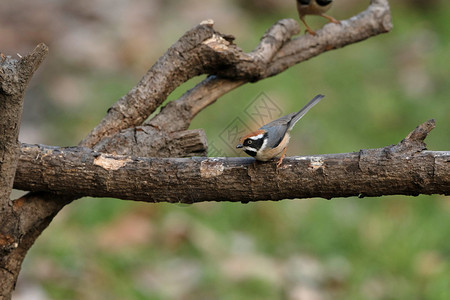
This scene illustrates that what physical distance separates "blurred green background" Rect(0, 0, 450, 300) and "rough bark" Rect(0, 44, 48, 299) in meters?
2.06

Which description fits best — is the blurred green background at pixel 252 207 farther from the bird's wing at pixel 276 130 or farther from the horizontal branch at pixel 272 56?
the bird's wing at pixel 276 130

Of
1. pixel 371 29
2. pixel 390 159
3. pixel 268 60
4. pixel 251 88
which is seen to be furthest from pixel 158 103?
pixel 251 88

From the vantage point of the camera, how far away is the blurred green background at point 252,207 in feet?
17.8

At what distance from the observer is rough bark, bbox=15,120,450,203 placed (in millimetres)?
2637

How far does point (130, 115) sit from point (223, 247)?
108 inches

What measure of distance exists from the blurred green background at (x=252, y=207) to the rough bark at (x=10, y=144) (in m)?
2.06

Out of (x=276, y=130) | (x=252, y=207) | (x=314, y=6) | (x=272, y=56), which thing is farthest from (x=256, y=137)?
(x=252, y=207)

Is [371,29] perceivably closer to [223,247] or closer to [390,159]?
[390,159]

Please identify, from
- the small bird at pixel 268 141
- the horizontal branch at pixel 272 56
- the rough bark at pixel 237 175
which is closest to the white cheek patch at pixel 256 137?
the small bird at pixel 268 141

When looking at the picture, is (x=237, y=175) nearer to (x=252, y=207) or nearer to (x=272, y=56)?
(x=272, y=56)

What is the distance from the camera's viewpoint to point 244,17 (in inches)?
388

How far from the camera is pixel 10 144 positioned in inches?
104

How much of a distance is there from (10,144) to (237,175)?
3.15 ft

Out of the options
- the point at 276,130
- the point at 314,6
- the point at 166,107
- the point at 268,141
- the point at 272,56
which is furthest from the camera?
the point at 314,6
